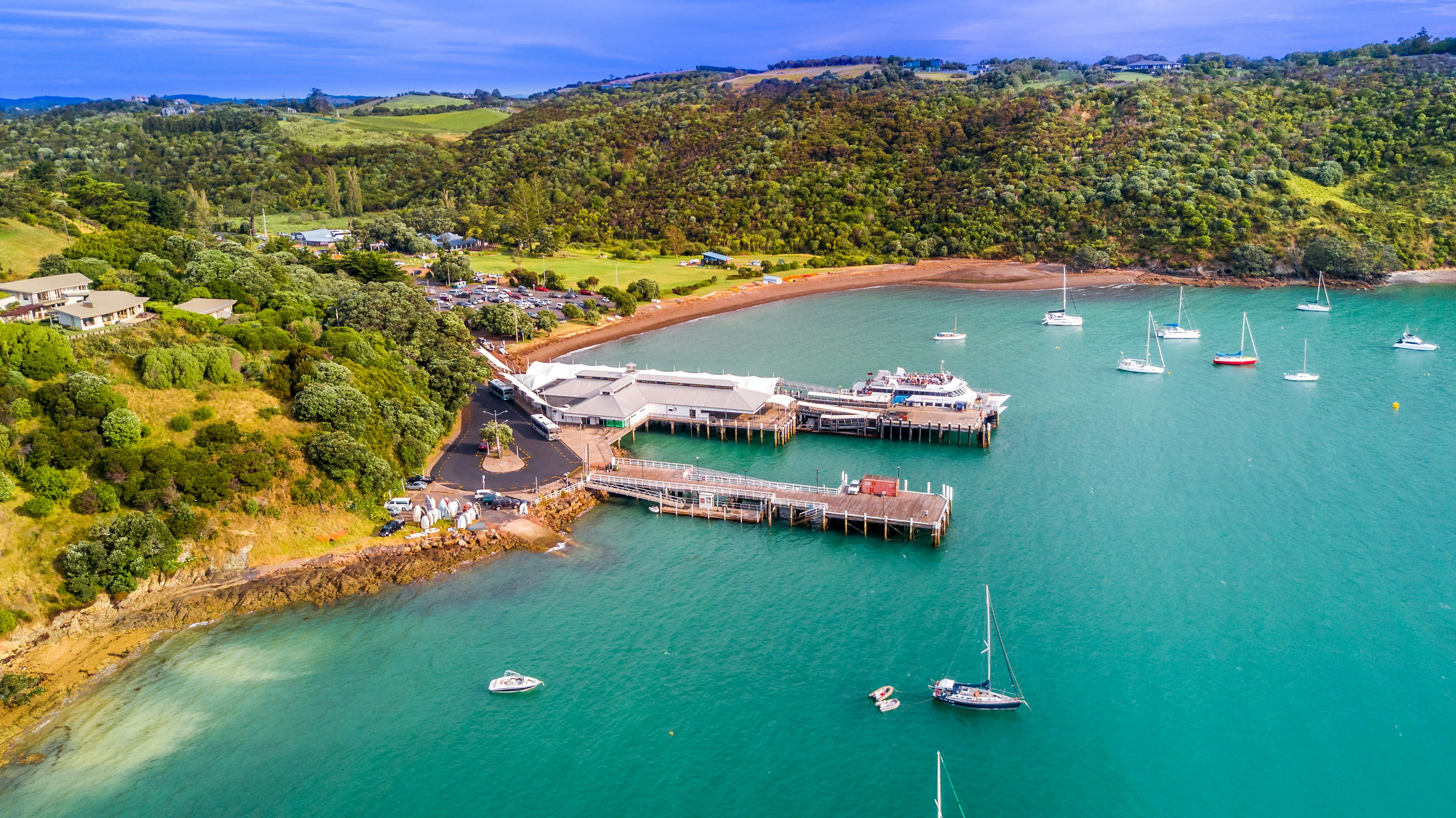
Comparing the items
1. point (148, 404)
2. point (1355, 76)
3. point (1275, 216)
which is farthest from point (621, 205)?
point (1355, 76)

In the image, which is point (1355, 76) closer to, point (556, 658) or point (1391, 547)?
point (1391, 547)

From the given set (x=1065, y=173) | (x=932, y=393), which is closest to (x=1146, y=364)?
(x=932, y=393)

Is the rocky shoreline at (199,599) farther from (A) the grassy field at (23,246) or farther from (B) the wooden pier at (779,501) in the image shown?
(A) the grassy field at (23,246)

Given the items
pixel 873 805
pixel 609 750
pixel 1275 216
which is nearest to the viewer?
pixel 873 805

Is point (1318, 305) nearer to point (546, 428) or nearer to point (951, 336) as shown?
point (951, 336)

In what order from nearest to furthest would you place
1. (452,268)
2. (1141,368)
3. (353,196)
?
(1141,368)
(452,268)
(353,196)
